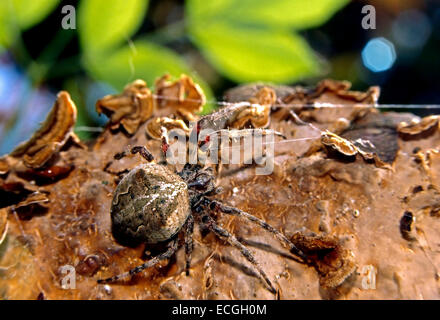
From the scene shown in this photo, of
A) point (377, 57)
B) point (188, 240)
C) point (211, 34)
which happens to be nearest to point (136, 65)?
point (211, 34)

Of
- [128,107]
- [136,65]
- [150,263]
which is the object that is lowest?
[150,263]

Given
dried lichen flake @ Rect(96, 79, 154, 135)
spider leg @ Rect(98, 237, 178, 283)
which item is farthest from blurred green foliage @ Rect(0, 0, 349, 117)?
spider leg @ Rect(98, 237, 178, 283)

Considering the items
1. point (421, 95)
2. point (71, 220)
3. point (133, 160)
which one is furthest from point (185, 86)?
point (421, 95)

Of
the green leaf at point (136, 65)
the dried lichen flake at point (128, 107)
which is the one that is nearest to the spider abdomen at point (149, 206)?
the dried lichen flake at point (128, 107)

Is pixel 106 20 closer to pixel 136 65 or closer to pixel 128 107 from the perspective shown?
pixel 136 65

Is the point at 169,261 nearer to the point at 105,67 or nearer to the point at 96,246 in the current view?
the point at 96,246

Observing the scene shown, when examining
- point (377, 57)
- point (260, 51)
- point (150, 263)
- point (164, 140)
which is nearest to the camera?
point (150, 263)
